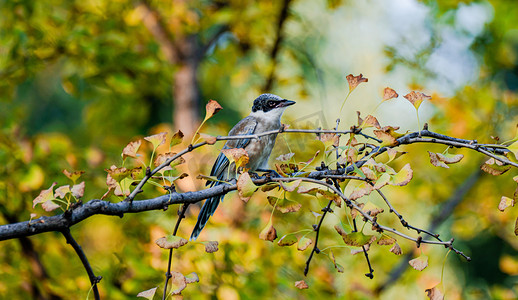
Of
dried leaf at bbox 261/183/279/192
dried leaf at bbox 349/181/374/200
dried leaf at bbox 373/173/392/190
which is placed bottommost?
dried leaf at bbox 261/183/279/192

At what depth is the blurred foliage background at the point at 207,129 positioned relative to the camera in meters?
3.93

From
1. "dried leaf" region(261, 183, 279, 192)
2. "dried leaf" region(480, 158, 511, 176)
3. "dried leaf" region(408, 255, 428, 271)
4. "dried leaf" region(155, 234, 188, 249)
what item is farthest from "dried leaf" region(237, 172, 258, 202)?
"dried leaf" region(480, 158, 511, 176)

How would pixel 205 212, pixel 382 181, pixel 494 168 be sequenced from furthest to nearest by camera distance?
pixel 205 212 → pixel 494 168 → pixel 382 181

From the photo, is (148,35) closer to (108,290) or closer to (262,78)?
(262,78)

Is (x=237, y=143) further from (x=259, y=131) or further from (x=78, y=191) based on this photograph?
(x=78, y=191)

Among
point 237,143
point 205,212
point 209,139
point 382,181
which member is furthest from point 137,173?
point 237,143

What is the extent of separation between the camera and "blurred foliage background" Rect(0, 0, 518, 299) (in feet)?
12.9

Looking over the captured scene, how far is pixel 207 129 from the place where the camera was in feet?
17.0

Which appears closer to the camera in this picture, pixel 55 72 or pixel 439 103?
pixel 439 103

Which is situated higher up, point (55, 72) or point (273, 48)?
point (273, 48)

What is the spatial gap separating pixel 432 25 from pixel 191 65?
9.85 feet

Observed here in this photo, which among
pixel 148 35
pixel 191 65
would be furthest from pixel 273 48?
pixel 148 35

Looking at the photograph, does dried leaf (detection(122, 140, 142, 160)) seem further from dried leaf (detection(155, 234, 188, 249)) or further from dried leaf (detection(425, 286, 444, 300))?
dried leaf (detection(425, 286, 444, 300))

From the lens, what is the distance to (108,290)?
368 centimetres
